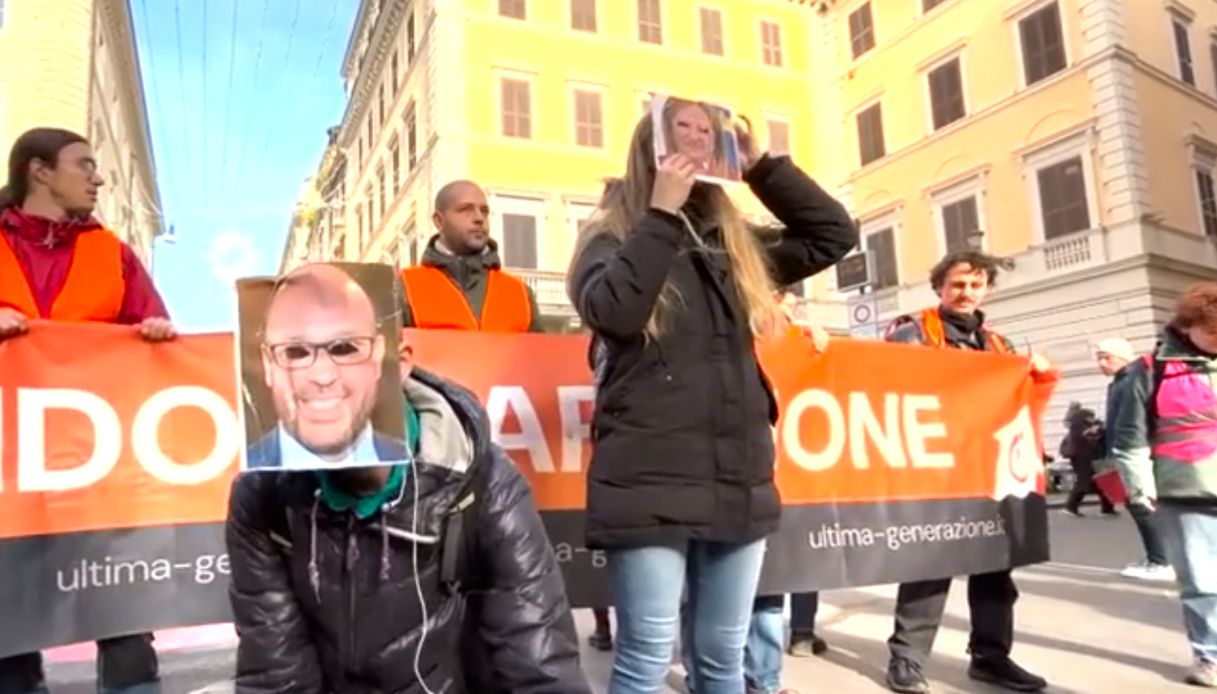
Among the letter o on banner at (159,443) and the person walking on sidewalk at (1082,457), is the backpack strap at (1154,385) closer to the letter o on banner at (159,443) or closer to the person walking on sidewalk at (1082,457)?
the letter o on banner at (159,443)


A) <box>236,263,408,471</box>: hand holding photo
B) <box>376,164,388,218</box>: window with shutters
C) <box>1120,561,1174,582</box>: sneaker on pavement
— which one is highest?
<box>376,164,388,218</box>: window with shutters

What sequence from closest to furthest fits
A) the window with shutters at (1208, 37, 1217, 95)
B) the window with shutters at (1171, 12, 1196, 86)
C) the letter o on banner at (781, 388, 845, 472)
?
the letter o on banner at (781, 388, 845, 472), the window with shutters at (1171, 12, 1196, 86), the window with shutters at (1208, 37, 1217, 95)

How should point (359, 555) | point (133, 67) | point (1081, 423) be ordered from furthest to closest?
point (133, 67) < point (1081, 423) < point (359, 555)

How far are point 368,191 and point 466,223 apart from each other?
3916 cm

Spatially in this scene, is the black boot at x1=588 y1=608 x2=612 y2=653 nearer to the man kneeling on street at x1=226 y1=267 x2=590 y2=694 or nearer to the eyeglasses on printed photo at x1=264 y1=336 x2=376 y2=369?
the man kneeling on street at x1=226 y1=267 x2=590 y2=694

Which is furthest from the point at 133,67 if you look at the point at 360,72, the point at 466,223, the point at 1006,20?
the point at 466,223

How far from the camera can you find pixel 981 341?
13.8ft

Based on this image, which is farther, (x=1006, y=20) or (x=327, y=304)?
(x=1006, y=20)

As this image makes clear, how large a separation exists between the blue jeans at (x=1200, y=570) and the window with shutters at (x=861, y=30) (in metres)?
28.2

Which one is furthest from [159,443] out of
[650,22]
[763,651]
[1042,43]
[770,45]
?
[770,45]

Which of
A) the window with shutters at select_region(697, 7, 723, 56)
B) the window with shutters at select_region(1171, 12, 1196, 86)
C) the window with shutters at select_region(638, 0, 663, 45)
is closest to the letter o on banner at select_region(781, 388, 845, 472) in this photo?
the window with shutters at select_region(1171, 12, 1196, 86)

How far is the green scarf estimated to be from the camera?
1538 mm

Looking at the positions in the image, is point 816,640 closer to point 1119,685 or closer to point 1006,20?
point 1119,685

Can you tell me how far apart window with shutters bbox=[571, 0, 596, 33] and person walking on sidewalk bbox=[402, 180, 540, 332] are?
2609 centimetres
